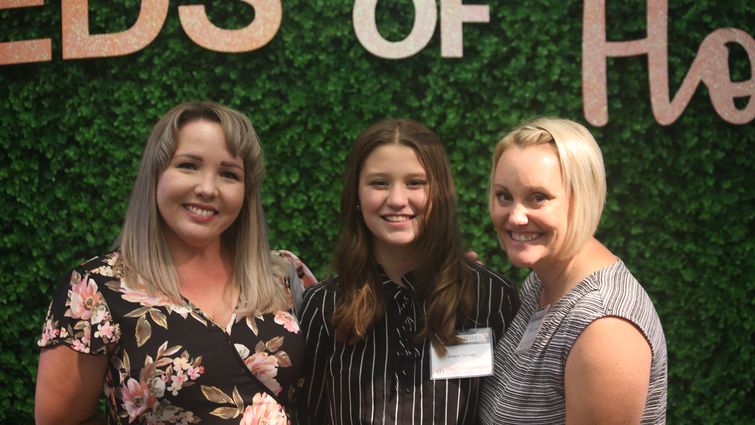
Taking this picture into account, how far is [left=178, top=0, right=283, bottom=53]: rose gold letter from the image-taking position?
11.5ft

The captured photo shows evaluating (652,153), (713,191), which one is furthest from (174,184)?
(713,191)

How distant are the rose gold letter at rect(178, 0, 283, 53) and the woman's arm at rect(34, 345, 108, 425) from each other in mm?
1971

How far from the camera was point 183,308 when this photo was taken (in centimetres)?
202

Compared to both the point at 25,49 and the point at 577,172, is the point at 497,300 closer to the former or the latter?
the point at 577,172

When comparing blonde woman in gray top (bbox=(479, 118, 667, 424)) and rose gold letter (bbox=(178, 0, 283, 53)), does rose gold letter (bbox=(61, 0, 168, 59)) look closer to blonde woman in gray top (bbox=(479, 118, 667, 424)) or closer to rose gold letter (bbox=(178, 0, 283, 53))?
rose gold letter (bbox=(178, 0, 283, 53))

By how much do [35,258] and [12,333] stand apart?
40 centimetres

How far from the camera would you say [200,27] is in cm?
351

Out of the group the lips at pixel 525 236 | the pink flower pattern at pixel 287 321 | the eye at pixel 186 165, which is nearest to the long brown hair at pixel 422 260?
the pink flower pattern at pixel 287 321

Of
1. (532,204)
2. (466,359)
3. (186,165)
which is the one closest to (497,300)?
(466,359)

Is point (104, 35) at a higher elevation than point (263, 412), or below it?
higher

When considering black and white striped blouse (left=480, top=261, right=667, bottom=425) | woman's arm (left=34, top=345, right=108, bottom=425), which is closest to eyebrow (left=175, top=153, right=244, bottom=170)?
woman's arm (left=34, top=345, right=108, bottom=425)

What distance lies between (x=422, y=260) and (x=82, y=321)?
103 cm

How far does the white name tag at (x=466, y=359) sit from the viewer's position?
2.13 metres

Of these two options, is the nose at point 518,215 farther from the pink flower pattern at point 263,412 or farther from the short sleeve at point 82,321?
the short sleeve at point 82,321
